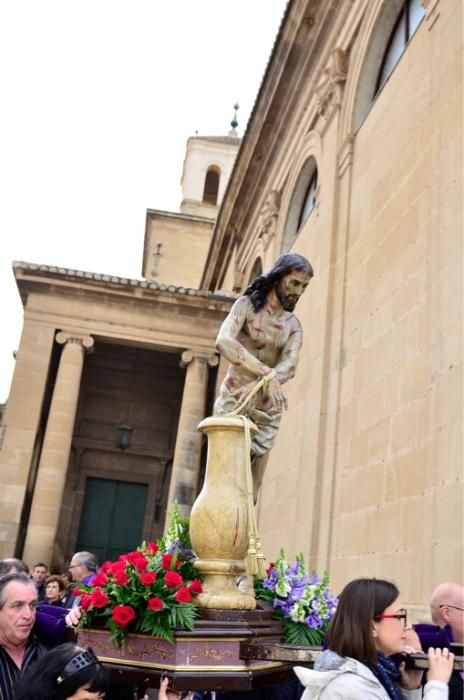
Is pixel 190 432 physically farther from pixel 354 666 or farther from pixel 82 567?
pixel 354 666

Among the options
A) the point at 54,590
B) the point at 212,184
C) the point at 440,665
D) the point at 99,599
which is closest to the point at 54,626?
the point at 99,599

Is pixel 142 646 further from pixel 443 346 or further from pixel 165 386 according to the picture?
pixel 165 386

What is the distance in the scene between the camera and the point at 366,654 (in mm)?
2438

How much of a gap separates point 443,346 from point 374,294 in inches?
105

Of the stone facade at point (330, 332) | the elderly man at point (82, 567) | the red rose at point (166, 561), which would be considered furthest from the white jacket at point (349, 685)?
the elderly man at point (82, 567)

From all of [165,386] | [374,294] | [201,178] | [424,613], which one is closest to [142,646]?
[424,613]

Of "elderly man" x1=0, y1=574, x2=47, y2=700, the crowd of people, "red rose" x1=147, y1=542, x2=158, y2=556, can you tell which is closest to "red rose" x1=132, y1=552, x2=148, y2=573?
"red rose" x1=147, y1=542, x2=158, y2=556

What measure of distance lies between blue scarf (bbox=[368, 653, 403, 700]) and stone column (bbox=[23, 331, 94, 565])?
1304 cm

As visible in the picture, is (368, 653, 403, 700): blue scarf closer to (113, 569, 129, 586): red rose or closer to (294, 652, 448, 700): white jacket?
(294, 652, 448, 700): white jacket

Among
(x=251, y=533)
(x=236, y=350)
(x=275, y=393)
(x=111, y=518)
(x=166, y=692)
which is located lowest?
(x=166, y=692)

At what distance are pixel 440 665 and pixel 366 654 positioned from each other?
0.29 m

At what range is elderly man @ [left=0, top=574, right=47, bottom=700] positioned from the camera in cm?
328

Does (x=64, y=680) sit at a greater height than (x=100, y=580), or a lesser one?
lesser

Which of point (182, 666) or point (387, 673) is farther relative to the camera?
point (182, 666)
